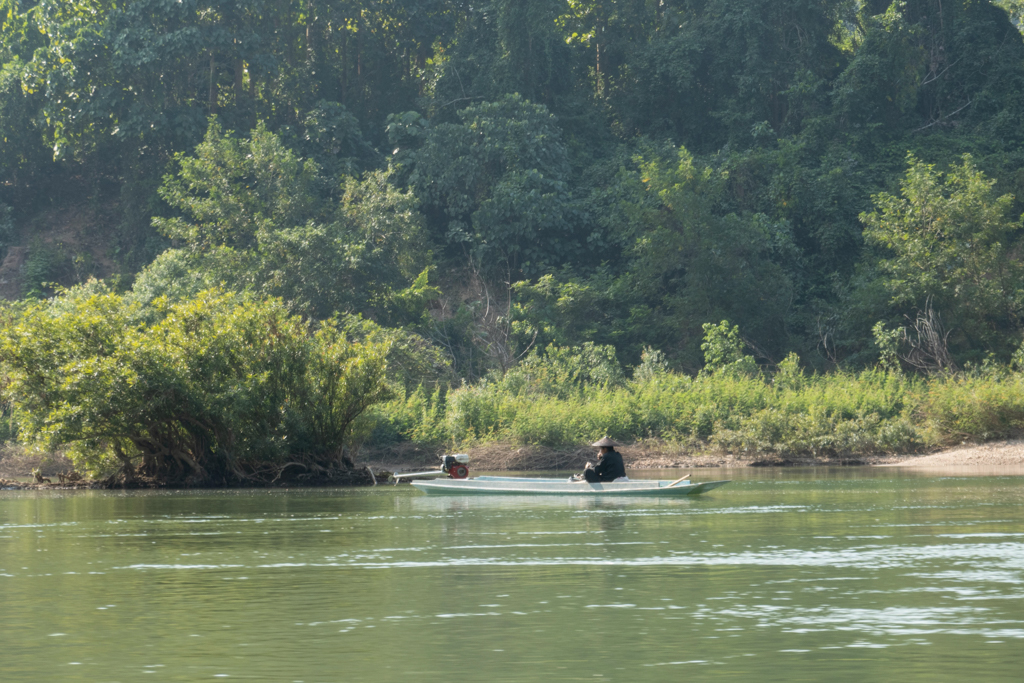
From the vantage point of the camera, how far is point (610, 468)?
26.7m

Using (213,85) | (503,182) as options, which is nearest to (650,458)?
(503,182)

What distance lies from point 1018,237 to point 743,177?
38.9ft

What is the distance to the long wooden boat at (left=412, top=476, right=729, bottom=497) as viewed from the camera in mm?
25781

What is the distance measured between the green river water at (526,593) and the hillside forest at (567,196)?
1982 cm

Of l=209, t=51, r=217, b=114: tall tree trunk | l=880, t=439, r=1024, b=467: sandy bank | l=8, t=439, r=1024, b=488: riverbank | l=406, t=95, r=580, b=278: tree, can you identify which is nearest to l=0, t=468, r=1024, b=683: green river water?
l=880, t=439, r=1024, b=467: sandy bank

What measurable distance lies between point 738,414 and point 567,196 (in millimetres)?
17811

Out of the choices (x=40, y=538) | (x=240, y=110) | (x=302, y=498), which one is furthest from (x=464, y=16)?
(x=40, y=538)

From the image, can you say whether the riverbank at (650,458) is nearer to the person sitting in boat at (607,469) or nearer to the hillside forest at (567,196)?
the hillside forest at (567,196)

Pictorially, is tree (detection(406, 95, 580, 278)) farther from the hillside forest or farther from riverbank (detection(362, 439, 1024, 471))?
riverbank (detection(362, 439, 1024, 471))

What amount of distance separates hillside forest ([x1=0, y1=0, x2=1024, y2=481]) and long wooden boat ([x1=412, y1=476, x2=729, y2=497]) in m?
11.2

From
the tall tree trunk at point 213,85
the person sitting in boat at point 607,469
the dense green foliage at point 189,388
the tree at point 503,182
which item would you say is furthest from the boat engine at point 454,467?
the tall tree trunk at point 213,85

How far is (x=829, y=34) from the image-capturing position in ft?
200

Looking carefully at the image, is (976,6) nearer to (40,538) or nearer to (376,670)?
(40,538)

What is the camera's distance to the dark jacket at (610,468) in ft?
87.1
